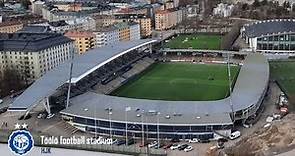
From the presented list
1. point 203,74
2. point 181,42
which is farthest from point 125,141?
point 181,42

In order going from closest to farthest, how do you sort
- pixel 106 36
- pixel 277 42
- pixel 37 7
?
1. pixel 277 42
2. pixel 106 36
3. pixel 37 7

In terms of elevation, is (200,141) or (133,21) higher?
(133,21)

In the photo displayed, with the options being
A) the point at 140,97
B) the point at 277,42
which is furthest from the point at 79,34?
the point at 277,42

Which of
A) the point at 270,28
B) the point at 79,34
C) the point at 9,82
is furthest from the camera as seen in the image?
the point at 270,28

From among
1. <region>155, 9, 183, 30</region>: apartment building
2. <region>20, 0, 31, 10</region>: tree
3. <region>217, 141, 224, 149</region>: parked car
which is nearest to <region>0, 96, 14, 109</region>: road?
<region>217, 141, 224, 149</region>: parked car

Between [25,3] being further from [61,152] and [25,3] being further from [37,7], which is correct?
[61,152]

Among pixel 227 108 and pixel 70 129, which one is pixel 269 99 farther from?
pixel 70 129
